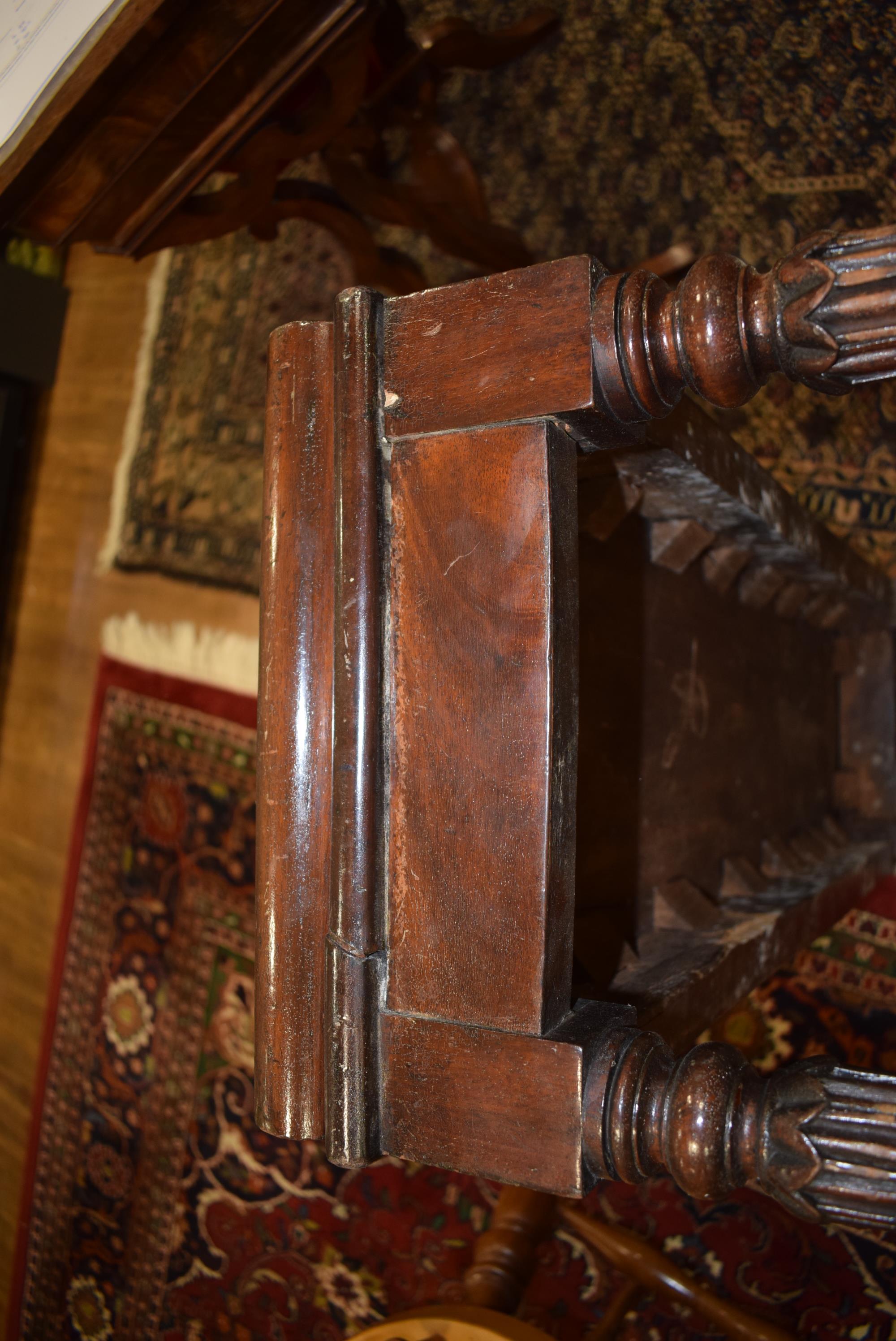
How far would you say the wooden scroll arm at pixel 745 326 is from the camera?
24.2 inches

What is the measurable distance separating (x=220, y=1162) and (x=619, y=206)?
7.66 feet

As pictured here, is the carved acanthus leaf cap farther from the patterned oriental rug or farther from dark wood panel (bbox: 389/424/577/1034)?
the patterned oriental rug

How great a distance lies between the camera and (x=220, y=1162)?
7.06ft

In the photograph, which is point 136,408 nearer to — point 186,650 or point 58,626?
point 58,626

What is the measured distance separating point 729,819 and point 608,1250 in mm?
732

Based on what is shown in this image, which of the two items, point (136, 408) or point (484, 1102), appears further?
point (136, 408)

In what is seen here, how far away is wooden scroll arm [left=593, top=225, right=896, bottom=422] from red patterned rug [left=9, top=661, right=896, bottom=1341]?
1.32 metres

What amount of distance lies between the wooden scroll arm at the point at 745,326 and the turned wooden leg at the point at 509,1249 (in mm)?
1155

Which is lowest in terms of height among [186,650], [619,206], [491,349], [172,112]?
[186,650]

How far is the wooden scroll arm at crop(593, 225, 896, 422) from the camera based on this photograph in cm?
62

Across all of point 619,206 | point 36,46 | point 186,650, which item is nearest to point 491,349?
point 36,46

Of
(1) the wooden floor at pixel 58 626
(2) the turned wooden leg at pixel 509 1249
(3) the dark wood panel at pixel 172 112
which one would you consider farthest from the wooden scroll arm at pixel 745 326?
(1) the wooden floor at pixel 58 626

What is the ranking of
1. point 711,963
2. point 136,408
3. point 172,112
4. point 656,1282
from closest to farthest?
point 711,963, point 172,112, point 656,1282, point 136,408

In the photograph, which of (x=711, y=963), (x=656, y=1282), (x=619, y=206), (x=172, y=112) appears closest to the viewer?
(x=711, y=963)
